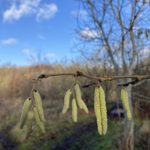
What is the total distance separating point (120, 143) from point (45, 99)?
8117 millimetres

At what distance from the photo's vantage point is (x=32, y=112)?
1311 mm

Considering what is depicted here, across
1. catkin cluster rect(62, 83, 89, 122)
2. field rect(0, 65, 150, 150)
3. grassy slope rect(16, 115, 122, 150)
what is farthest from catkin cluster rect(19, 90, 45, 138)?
grassy slope rect(16, 115, 122, 150)

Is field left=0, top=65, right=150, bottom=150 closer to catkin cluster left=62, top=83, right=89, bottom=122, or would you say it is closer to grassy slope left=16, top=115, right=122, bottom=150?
grassy slope left=16, top=115, right=122, bottom=150

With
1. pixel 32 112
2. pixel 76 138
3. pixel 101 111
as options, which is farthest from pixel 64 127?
pixel 101 111

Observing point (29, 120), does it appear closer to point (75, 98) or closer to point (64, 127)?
point (75, 98)

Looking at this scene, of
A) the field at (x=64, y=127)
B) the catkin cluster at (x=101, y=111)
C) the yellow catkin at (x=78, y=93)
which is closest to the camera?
the catkin cluster at (x=101, y=111)

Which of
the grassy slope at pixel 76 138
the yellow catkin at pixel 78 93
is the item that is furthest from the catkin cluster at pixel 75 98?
the grassy slope at pixel 76 138

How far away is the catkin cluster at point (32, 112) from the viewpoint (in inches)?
50.1

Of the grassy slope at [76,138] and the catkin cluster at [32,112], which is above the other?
the catkin cluster at [32,112]

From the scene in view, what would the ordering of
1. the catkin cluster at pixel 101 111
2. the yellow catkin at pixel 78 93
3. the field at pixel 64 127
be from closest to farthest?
the catkin cluster at pixel 101 111 < the yellow catkin at pixel 78 93 < the field at pixel 64 127

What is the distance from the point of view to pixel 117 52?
24.1 feet

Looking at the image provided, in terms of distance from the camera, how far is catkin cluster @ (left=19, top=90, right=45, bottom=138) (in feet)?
4.18

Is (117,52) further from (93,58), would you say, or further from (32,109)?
(32,109)

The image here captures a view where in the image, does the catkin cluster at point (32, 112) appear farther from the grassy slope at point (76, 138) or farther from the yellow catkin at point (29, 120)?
the grassy slope at point (76, 138)
